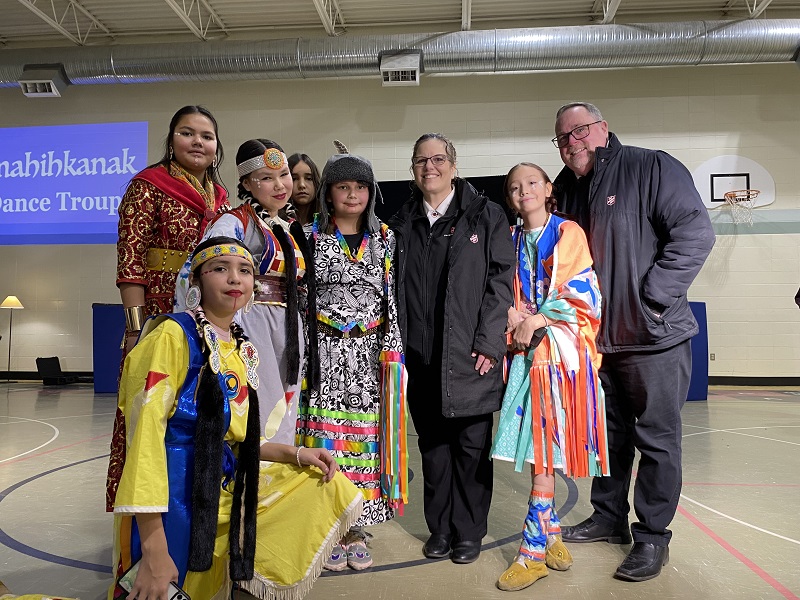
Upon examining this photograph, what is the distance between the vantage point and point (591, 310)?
6.96ft

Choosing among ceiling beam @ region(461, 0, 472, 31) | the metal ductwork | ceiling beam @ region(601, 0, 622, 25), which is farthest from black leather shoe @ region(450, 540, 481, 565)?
ceiling beam @ region(601, 0, 622, 25)

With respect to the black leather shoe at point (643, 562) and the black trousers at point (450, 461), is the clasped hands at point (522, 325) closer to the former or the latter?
the black trousers at point (450, 461)

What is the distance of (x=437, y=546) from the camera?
7.49ft

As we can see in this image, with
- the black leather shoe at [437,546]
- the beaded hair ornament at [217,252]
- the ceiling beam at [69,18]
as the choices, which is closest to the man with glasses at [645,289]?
the black leather shoe at [437,546]

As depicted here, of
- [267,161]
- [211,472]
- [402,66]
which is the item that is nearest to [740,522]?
[211,472]

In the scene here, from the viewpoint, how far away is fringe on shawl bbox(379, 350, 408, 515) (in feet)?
7.09

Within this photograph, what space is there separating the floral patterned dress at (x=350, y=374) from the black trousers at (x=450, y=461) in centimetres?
21

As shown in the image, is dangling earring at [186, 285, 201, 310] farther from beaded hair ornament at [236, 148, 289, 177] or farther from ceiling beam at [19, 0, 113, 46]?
ceiling beam at [19, 0, 113, 46]

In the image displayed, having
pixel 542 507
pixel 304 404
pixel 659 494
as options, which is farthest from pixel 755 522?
pixel 304 404

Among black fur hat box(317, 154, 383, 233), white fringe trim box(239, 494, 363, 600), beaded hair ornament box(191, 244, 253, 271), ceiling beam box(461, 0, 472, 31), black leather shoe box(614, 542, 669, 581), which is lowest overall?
black leather shoe box(614, 542, 669, 581)

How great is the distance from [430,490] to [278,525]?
87cm

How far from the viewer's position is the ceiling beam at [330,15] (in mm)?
7844

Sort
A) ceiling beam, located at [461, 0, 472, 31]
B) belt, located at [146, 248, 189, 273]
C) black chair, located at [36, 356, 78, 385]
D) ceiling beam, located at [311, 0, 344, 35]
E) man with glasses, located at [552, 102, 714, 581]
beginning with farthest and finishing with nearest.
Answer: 1. black chair, located at [36, 356, 78, 385]
2. ceiling beam, located at [311, 0, 344, 35]
3. ceiling beam, located at [461, 0, 472, 31]
4. man with glasses, located at [552, 102, 714, 581]
5. belt, located at [146, 248, 189, 273]

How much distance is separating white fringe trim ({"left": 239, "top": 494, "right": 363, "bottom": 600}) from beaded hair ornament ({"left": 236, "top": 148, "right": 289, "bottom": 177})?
113cm
